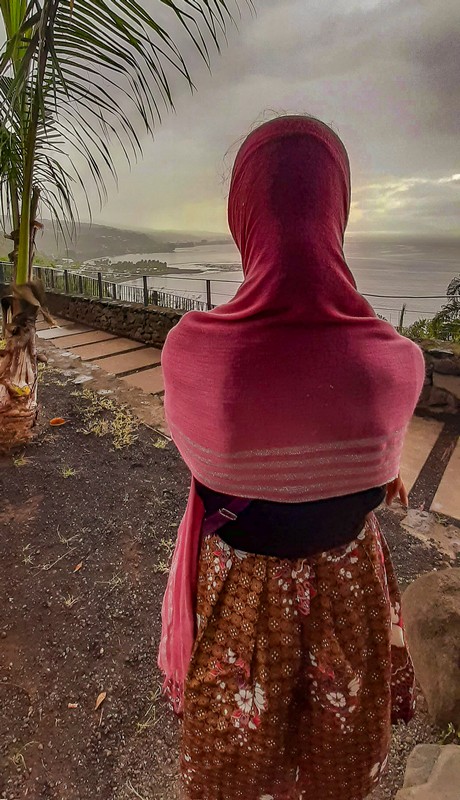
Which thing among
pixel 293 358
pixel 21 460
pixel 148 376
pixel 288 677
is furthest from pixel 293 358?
pixel 148 376

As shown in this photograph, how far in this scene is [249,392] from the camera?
715 mm

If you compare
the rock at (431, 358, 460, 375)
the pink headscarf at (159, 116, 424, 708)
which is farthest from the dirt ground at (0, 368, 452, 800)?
the rock at (431, 358, 460, 375)

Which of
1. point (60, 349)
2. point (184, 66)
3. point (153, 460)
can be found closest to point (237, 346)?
point (184, 66)

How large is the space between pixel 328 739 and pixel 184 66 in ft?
8.55

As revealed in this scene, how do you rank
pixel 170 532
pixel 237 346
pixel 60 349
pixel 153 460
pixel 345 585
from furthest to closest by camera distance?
pixel 60 349 < pixel 153 460 < pixel 170 532 < pixel 345 585 < pixel 237 346

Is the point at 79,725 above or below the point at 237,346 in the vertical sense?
below

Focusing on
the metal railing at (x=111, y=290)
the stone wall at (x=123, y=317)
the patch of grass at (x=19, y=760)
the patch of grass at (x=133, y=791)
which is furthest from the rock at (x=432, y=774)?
the stone wall at (x=123, y=317)

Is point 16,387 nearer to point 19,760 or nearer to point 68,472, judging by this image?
point 68,472

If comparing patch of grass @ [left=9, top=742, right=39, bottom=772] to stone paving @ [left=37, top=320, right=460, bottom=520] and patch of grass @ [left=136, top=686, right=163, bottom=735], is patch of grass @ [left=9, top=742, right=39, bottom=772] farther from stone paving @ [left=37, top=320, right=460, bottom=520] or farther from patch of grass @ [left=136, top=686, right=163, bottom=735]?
stone paving @ [left=37, top=320, right=460, bottom=520]

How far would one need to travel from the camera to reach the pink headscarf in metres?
0.71

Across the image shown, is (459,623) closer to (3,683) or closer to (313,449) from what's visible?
(313,449)

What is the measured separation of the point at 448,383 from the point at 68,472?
309cm

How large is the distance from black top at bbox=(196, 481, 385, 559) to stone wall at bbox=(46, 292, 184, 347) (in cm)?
434

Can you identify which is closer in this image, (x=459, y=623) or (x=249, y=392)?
(x=249, y=392)
